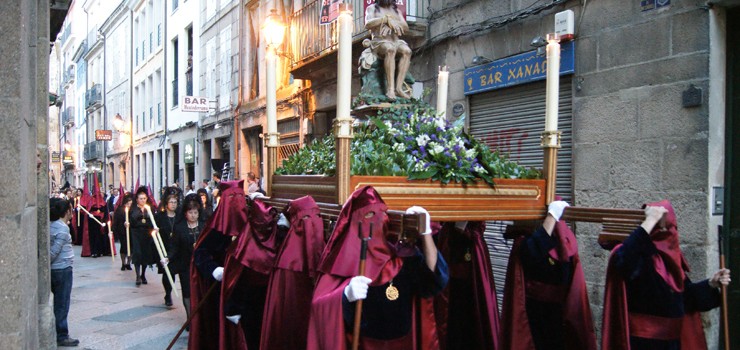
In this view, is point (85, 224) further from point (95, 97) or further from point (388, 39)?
point (95, 97)

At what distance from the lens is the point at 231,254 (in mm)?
4805

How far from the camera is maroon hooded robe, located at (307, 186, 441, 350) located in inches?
129

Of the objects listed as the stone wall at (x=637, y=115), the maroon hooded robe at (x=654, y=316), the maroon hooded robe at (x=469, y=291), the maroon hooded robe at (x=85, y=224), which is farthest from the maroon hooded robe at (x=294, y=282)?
the maroon hooded robe at (x=85, y=224)

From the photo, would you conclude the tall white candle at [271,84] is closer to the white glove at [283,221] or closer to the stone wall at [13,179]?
the white glove at [283,221]

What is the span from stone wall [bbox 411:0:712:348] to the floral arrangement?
2.56 m

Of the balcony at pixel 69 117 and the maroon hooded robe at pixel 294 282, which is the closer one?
the maroon hooded robe at pixel 294 282

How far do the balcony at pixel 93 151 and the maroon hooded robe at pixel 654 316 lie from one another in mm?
40283

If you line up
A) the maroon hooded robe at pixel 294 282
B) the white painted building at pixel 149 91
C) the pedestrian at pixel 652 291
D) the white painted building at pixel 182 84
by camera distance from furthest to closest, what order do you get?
1. the white painted building at pixel 149 91
2. the white painted building at pixel 182 84
3. the maroon hooded robe at pixel 294 282
4. the pedestrian at pixel 652 291

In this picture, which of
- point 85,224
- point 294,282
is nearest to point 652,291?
point 294,282

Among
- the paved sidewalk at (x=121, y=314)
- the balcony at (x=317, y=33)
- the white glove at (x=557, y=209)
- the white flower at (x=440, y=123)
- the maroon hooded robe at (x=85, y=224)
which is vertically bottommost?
the paved sidewalk at (x=121, y=314)

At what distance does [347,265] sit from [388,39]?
342 cm

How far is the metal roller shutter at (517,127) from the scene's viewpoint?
747 centimetres

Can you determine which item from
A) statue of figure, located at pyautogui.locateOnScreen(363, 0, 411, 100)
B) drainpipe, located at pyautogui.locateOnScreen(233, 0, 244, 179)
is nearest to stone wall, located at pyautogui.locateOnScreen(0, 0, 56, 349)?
statue of figure, located at pyautogui.locateOnScreen(363, 0, 411, 100)

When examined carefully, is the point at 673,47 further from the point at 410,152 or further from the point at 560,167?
the point at 410,152
